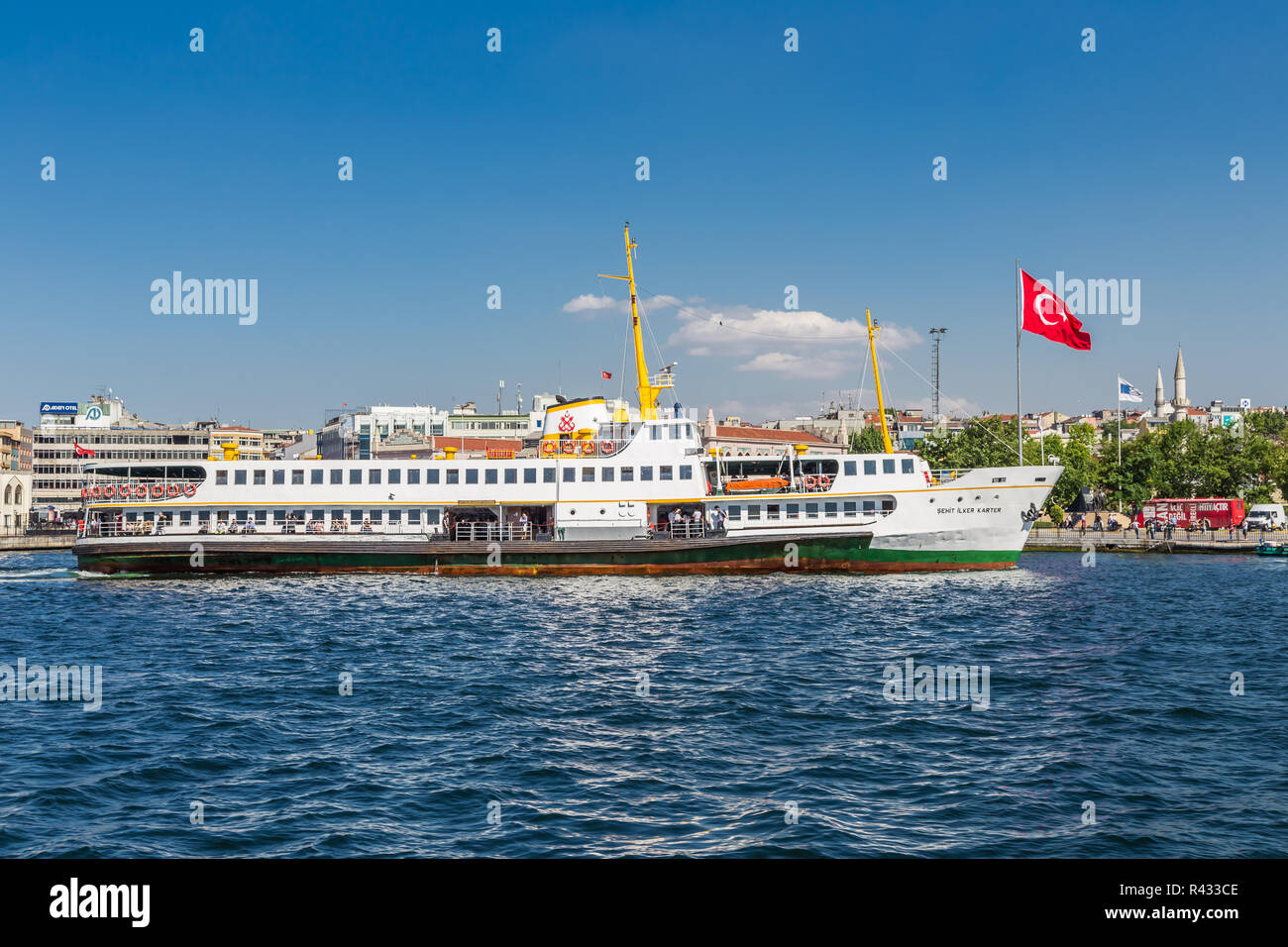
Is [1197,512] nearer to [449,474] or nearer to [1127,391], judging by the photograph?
[1127,391]

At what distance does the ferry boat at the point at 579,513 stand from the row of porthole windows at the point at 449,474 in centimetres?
7

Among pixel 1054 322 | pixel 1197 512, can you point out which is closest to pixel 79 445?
pixel 1054 322

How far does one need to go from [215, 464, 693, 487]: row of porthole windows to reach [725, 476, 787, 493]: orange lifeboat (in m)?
2.73

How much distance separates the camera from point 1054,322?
48281 millimetres

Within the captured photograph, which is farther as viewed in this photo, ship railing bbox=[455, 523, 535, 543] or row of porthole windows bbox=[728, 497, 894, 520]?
ship railing bbox=[455, 523, 535, 543]

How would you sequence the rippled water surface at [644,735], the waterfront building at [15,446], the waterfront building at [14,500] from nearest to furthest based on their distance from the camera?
1. the rippled water surface at [644,735]
2. the waterfront building at [14,500]
3. the waterfront building at [15,446]

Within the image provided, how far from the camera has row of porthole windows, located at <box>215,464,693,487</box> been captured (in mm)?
56000

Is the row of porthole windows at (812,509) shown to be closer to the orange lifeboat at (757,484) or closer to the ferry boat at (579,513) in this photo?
the ferry boat at (579,513)

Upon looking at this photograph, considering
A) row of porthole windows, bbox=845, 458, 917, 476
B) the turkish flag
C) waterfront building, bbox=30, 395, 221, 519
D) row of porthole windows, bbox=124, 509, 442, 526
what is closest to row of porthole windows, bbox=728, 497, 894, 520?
row of porthole windows, bbox=845, 458, 917, 476

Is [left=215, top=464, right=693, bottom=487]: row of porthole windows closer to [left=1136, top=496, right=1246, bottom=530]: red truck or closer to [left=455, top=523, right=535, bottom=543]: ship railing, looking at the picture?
[left=455, top=523, right=535, bottom=543]: ship railing

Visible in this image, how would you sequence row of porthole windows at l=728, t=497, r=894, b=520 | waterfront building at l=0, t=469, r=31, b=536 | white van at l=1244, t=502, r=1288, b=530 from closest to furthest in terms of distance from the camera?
row of porthole windows at l=728, t=497, r=894, b=520 < white van at l=1244, t=502, r=1288, b=530 < waterfront building at l=0, t=469, r=31, b=536

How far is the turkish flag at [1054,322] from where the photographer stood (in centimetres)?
4797

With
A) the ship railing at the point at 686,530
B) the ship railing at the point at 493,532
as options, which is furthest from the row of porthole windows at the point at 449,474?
the ship railing at the point at 686,530
